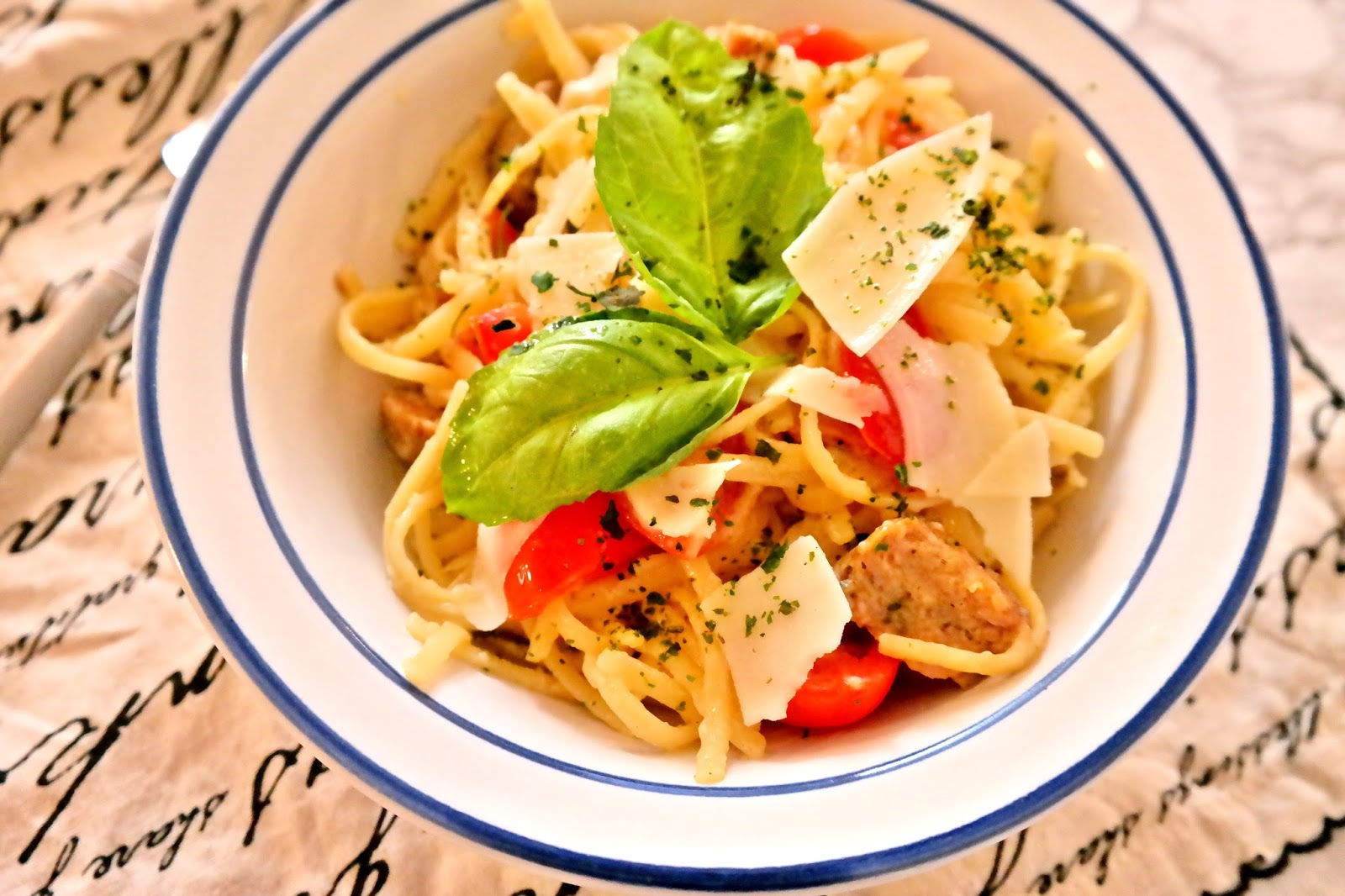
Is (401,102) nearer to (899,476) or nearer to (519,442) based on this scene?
(519,442)

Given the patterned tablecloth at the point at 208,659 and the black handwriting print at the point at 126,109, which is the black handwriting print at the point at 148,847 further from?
the black handwriting print at the point at 126,109

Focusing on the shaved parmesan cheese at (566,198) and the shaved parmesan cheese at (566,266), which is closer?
the shaved parmesan cheese at (566,266)

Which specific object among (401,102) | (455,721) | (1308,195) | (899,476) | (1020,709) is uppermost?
(401,102)

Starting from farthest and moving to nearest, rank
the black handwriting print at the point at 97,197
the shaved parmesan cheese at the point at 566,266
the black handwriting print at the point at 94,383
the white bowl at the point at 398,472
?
the black handwriting print at the point at 97,197, the black handwriting print at the point at 94,383, the shaved parmesan cheese at the point at 566,266, the white bowl at the point at 398,472

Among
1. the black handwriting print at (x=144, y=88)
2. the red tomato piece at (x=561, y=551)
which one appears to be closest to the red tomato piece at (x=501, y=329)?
the red tomato piece at (x=561, y=551)

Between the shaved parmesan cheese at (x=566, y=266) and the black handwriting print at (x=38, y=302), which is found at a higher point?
the black handwriting print at (x=38, y=302)

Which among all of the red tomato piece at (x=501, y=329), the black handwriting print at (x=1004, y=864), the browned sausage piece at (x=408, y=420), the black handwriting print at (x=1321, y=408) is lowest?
the black handwriting print at (x=1004, y=864)

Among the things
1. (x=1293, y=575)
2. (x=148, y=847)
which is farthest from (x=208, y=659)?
(x=1293, y=575)

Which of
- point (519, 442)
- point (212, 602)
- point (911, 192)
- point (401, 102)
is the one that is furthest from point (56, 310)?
point (911, 192)
